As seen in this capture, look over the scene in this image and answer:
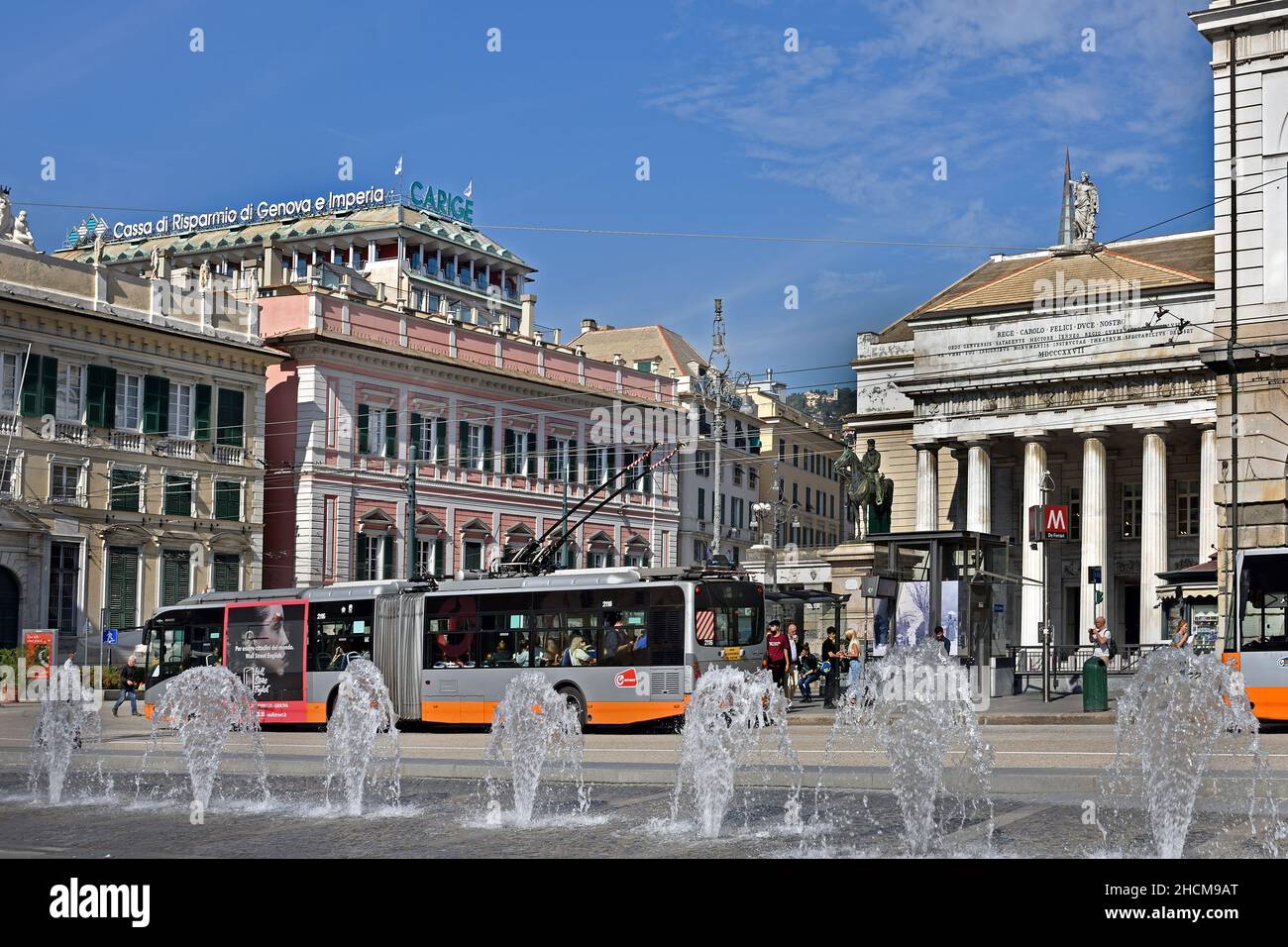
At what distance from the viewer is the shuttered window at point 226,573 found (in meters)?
56.9

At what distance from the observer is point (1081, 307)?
62.5 meters

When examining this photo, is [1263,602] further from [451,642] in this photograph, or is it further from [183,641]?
A: [183,641]

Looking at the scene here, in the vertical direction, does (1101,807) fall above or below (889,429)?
below

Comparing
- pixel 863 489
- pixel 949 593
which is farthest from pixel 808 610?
pixel 949 593

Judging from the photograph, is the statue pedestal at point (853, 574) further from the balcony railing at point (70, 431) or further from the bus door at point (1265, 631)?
the balcony railing at point (70, 431)

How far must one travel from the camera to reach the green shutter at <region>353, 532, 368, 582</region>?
62062mm

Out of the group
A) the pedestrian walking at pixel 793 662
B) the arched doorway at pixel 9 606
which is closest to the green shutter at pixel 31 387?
the arched doorway at pixel 9 606

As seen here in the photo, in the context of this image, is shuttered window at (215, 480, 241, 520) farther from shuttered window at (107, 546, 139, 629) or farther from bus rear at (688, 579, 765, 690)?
bus rear at (688, 579, 765, 690)

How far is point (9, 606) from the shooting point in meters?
49.4

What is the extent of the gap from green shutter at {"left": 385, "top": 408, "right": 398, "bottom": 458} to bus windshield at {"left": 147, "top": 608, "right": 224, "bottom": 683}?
27.7 m
